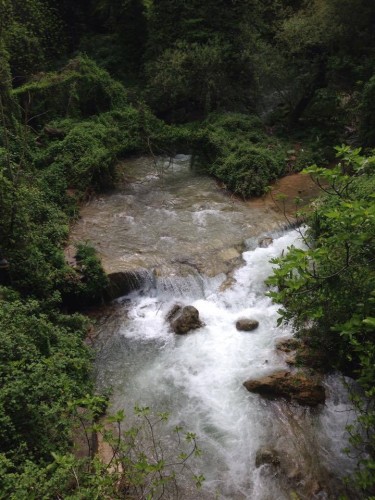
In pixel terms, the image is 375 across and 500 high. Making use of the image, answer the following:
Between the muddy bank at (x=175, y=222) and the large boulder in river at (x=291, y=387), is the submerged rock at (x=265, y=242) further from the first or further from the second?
the large boulder in river at (x=291, y=387)

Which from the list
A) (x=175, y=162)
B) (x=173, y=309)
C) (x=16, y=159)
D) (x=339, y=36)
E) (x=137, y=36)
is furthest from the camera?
(x=137, y=36)

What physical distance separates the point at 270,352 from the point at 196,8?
647 inches

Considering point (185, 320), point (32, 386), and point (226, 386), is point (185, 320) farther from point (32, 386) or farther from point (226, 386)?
point (32, 386)

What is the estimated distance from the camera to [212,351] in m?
8.12

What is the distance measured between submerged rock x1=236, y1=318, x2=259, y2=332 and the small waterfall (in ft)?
0.38

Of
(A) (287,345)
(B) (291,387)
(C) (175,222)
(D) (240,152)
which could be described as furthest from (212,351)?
(D) (240,152)

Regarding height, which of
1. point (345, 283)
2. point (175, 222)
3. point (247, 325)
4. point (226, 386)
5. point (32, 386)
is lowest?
point (226, 386)

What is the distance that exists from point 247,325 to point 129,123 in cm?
1115

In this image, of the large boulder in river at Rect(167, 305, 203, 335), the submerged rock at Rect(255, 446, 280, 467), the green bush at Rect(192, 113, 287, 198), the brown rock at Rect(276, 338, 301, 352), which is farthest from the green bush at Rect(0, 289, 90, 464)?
the green bush at Rect(192, 113, 287, 198)

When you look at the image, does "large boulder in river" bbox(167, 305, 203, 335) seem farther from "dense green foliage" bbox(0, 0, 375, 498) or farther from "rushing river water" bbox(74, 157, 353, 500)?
"dense green foliage" bbox(0, 0, 375, 498)

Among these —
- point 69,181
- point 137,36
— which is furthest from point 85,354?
point 137,36

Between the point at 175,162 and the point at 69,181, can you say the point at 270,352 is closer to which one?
the point at 69,181

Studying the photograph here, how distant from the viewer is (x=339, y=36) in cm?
1410

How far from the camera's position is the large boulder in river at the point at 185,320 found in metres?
8.63
